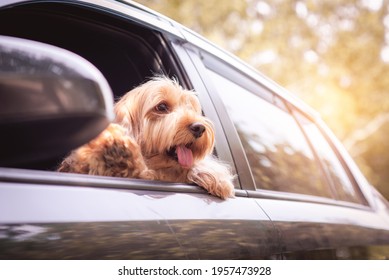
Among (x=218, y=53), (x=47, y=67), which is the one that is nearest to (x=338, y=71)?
(x=218, y=53)

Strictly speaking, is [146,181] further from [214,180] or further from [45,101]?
[45,101]

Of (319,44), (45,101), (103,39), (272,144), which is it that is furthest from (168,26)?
(319,44)

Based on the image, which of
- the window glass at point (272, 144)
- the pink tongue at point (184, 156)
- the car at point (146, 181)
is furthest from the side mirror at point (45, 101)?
the window glass at point (272, 144)

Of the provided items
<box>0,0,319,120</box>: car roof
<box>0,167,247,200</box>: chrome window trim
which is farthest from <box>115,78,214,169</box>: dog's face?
<box>0,167,247,200</box>: chrome window trim

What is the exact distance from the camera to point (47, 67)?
95 centimetres

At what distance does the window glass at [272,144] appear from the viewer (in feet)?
10.4

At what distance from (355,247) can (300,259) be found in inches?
27.6

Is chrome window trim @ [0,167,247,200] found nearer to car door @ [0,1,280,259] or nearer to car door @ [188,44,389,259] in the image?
car door @ [0,1,280,259]

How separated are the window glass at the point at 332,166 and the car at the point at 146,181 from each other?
11mm

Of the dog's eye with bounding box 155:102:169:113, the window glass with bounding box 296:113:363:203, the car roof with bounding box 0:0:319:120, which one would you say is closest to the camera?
the car roof with bounding box 0:0:319:120

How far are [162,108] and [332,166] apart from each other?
5.35ft

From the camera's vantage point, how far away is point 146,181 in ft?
6.24

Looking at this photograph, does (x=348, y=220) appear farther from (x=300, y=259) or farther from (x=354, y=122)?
(x=354, y=122)

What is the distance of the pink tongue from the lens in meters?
2.71
